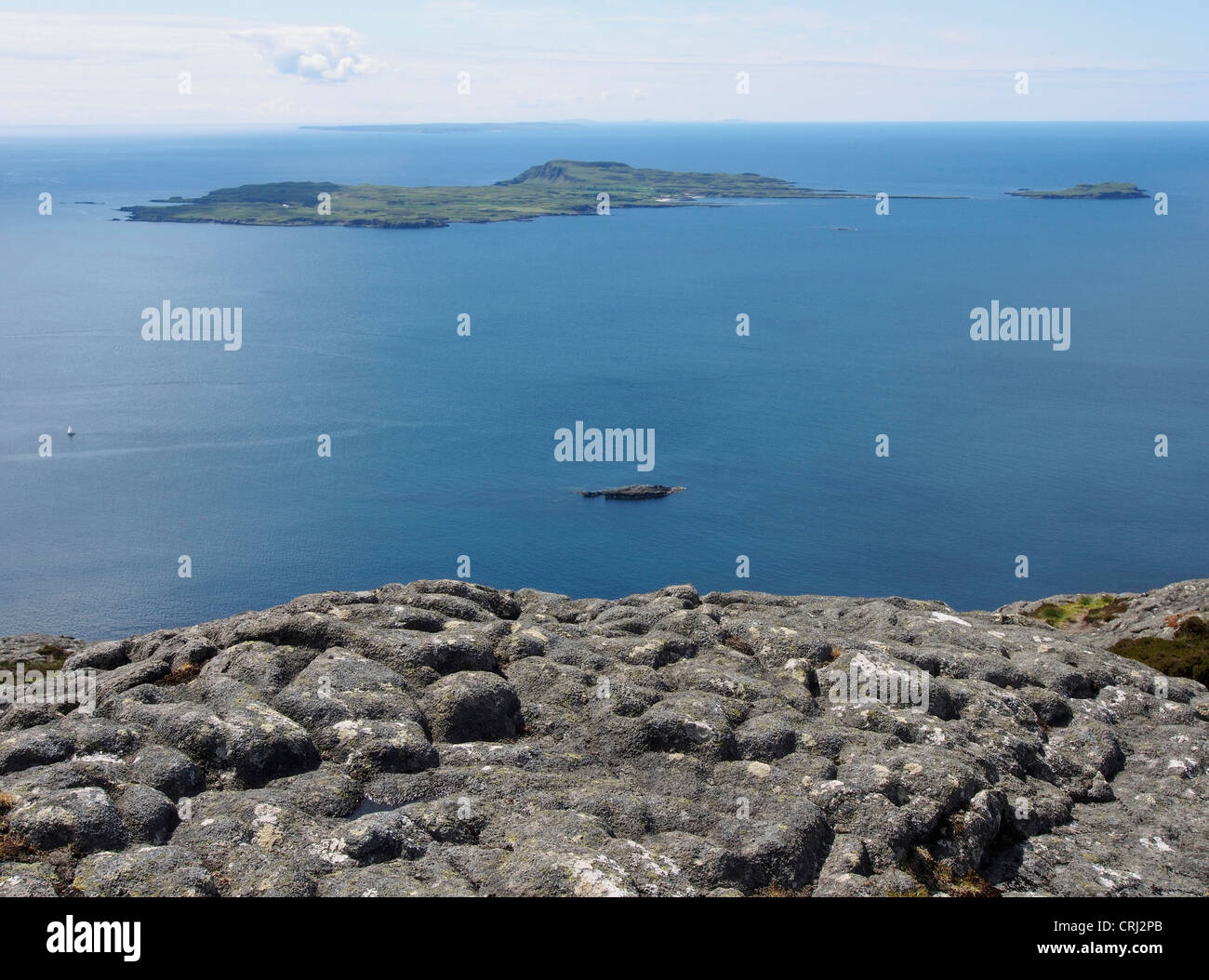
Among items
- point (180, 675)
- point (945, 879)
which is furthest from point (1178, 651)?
point (180, 675)

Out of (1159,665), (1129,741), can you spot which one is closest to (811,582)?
(1159,665)

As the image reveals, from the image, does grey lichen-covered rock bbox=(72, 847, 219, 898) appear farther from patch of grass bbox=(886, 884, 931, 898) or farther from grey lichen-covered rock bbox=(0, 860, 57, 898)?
patch of grass bbox=(886, 884, 931, 898)

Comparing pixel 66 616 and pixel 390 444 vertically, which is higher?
pixel 390 444

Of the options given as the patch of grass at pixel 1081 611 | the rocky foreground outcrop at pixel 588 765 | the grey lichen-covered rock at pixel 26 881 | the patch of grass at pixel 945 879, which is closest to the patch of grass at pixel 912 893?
the rocky foreground outcrop at pixel 588 765

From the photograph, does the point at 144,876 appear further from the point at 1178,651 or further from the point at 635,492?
the point at 635,492

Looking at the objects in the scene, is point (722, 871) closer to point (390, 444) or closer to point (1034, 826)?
point (1034, 826)

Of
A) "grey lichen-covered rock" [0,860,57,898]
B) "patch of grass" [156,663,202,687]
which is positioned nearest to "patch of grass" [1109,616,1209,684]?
"patch of grass" [156,663,202,687]
